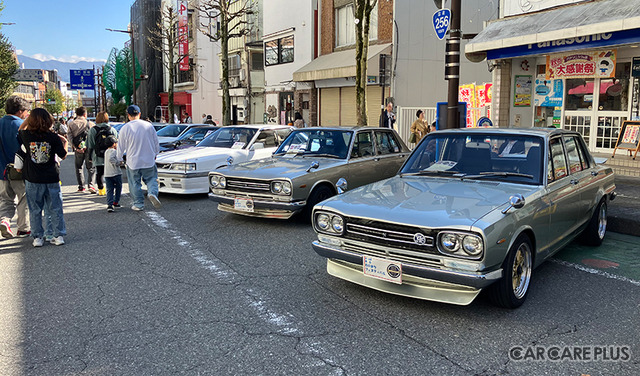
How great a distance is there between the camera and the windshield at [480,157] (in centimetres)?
485

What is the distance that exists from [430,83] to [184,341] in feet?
57.4

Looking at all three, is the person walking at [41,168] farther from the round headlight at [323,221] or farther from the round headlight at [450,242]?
the round headlight at [450,242]

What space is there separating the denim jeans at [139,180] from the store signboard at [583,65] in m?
9.57

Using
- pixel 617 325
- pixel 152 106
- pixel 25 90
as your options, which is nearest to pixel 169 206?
pixel 617 325

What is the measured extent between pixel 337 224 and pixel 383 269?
62 centimetres

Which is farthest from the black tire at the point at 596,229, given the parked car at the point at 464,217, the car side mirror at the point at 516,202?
the car side mirror at the point at 516,202

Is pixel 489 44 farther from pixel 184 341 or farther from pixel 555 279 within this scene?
pixel 184 341

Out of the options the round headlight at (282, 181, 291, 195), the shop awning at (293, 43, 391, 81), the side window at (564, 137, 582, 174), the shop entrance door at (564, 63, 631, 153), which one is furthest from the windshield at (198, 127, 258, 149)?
the shop awning at (293, 43, 391, 81)

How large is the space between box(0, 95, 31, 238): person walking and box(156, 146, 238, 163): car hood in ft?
10.8

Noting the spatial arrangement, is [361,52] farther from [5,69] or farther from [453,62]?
[5,69]

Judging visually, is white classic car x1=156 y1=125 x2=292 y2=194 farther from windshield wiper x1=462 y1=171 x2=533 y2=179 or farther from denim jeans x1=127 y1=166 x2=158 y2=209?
windshield wiper x1=462 y1=171 x2=533 y2=179

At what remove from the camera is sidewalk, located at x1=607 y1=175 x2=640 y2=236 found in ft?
22.6

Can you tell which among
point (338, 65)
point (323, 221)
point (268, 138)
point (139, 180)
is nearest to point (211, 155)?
point (268, 138)

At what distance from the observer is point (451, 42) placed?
899 cm
